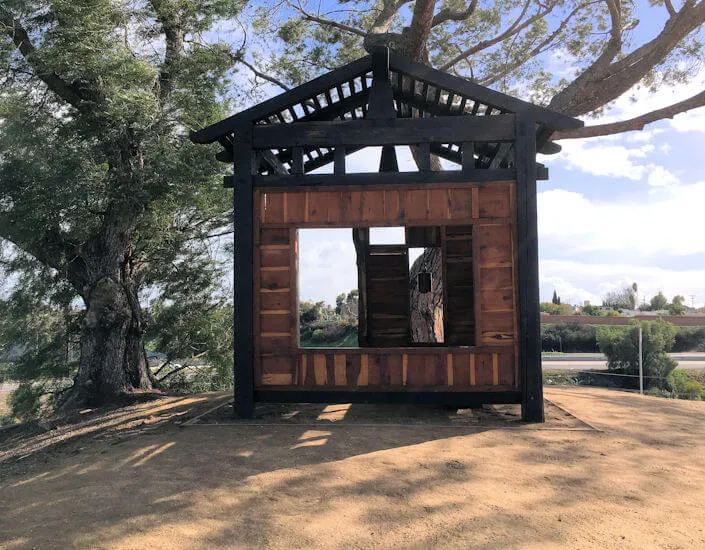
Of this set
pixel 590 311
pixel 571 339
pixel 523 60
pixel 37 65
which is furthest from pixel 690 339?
pixel 37 65

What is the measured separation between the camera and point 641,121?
35.4ft

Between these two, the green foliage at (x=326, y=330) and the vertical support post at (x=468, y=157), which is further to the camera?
the green foliage at (x=326, y=330)

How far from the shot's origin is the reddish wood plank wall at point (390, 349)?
20.1ft

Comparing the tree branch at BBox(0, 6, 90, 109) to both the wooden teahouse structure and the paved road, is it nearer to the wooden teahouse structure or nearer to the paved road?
the wooden teahouse structure

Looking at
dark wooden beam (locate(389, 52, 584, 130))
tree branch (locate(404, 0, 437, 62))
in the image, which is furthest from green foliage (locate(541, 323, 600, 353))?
dark wooden beam (locate(389, 52, 584, 130))

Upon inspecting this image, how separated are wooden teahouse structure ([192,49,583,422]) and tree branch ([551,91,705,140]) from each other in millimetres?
5153

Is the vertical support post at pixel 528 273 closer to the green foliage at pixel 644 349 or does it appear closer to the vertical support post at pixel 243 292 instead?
the vertical support post at pixel 243 292

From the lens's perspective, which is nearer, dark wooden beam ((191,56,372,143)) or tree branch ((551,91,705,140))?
dark wooden beam ((191,56,372,143))

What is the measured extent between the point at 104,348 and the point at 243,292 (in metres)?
3.78

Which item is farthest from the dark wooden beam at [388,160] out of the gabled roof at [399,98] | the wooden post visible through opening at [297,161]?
the wooden post visible through opening at [297,161]

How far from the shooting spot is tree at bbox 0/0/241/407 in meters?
8.38

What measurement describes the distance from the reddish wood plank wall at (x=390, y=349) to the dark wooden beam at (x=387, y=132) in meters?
0.61

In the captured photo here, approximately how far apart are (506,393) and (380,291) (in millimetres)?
3661

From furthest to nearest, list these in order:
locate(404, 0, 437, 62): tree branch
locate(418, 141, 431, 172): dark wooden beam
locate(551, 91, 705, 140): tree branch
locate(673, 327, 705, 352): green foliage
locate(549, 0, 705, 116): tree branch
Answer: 1. locate(673, 327, 705, 352): green foliage
2. locate(551, 91, 705, 140): tree branch
3. locate(549, 0, 705, 116): tree branch
4. locate(404, 0, 437, 62): tree branch
5. locate(418, 141, 431, 172): dark wooden beam
